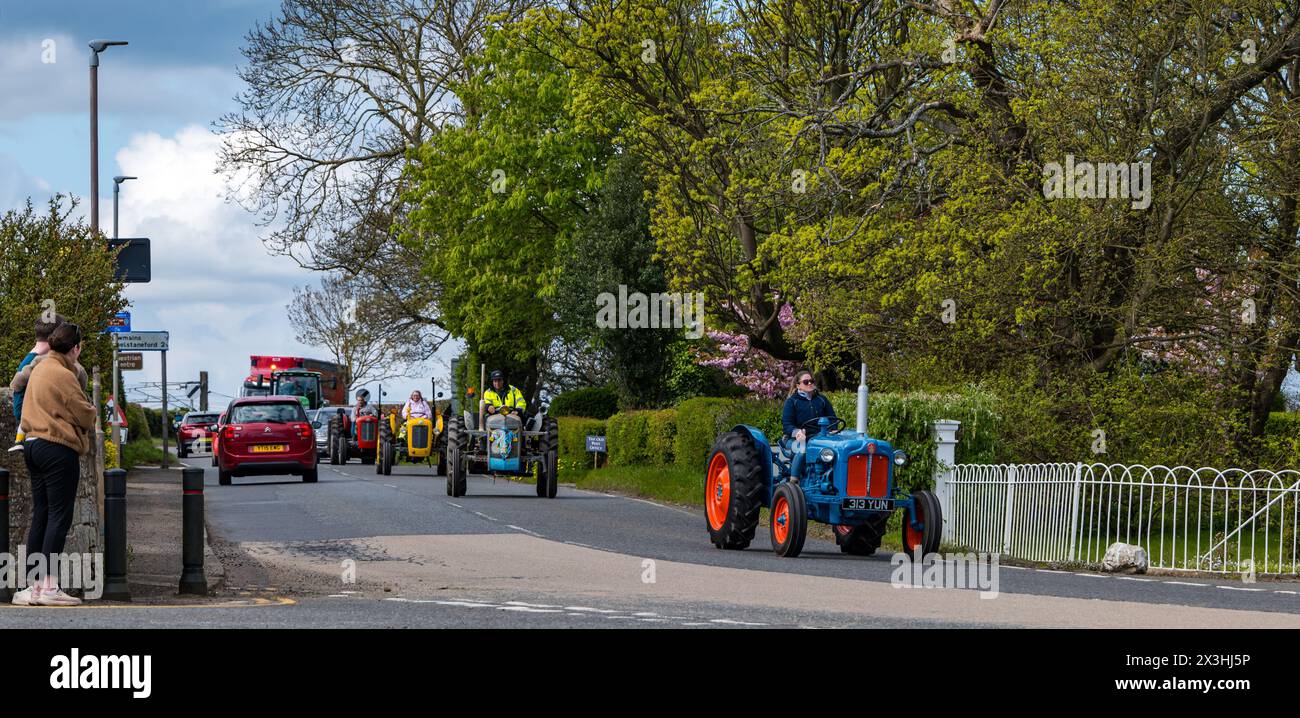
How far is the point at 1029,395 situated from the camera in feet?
75.4

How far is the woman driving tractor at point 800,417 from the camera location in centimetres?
1811

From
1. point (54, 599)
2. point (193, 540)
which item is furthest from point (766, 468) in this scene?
point (54, 599)

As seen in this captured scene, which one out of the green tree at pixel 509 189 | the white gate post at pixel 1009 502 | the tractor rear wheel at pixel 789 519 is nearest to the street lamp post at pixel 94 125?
the green tree at pixel 509 189

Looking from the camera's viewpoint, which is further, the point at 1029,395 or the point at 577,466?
the point at 577,466

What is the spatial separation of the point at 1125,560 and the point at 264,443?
20322 mm

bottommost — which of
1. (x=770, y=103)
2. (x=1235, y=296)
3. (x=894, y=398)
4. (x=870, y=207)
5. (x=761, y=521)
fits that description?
(x=761, y=521)

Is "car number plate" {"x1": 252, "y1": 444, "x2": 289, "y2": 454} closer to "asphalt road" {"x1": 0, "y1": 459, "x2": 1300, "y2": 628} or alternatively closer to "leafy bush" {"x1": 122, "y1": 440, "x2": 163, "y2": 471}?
"asphalt road" {"x1": 0, "y1": 459, "x2": 1300, "y2": 628}

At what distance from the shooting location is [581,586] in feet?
46.2

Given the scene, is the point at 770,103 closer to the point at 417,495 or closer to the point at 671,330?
the point at 417,495

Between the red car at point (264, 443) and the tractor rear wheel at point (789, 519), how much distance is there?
17107 mm

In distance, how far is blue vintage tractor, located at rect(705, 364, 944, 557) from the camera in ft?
56.9

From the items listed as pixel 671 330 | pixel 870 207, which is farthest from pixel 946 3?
pixel 671 330

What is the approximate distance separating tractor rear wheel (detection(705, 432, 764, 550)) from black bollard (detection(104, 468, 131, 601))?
25.6 ft
